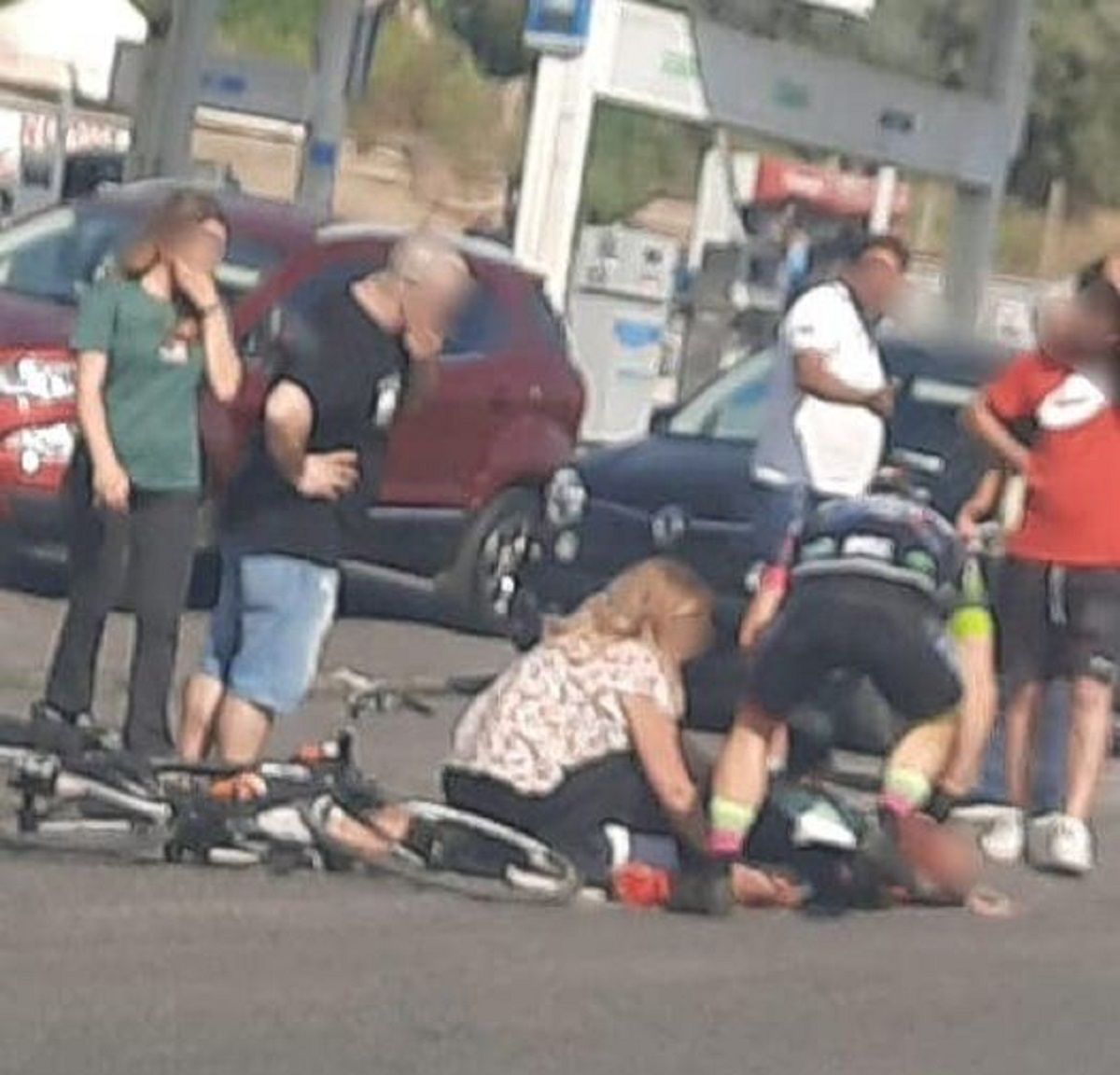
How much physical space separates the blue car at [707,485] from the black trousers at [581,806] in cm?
315

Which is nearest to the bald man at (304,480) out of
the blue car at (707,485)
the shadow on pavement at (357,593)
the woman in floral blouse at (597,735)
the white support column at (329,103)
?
the woman in floral blouse at (597,735)

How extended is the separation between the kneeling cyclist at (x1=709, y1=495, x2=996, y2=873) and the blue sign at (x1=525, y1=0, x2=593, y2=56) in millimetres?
11712

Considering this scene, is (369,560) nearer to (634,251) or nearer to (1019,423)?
(1019,423)

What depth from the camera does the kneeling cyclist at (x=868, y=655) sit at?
439 inches

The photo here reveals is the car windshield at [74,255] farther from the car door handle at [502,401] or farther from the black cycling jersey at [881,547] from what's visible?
the black cycling jersey at [881,547]

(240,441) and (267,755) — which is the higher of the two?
(240,441)

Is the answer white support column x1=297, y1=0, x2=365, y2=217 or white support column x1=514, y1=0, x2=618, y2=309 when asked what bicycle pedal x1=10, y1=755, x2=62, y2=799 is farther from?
white support column x1=297, y1=0, x2=365, y2=217

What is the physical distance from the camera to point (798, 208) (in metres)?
44.0

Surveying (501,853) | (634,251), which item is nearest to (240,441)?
(501,853)

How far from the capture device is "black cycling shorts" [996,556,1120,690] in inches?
502

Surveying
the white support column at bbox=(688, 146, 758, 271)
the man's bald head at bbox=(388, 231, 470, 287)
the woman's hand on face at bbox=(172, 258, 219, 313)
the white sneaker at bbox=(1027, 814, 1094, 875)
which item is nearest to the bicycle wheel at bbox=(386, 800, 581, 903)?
the man's bald head at bbox=(388, 231, 470, 287)

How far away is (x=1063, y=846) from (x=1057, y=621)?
2.84ft

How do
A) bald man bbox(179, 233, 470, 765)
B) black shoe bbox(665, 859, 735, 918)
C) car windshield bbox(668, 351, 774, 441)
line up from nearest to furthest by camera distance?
black shoe bbox(665, 859, 735, 918) → bald man bbox(179, 233, 470, 765) → car windshield bbox(668, 351, 774, 441)

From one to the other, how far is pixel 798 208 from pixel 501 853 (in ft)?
110
